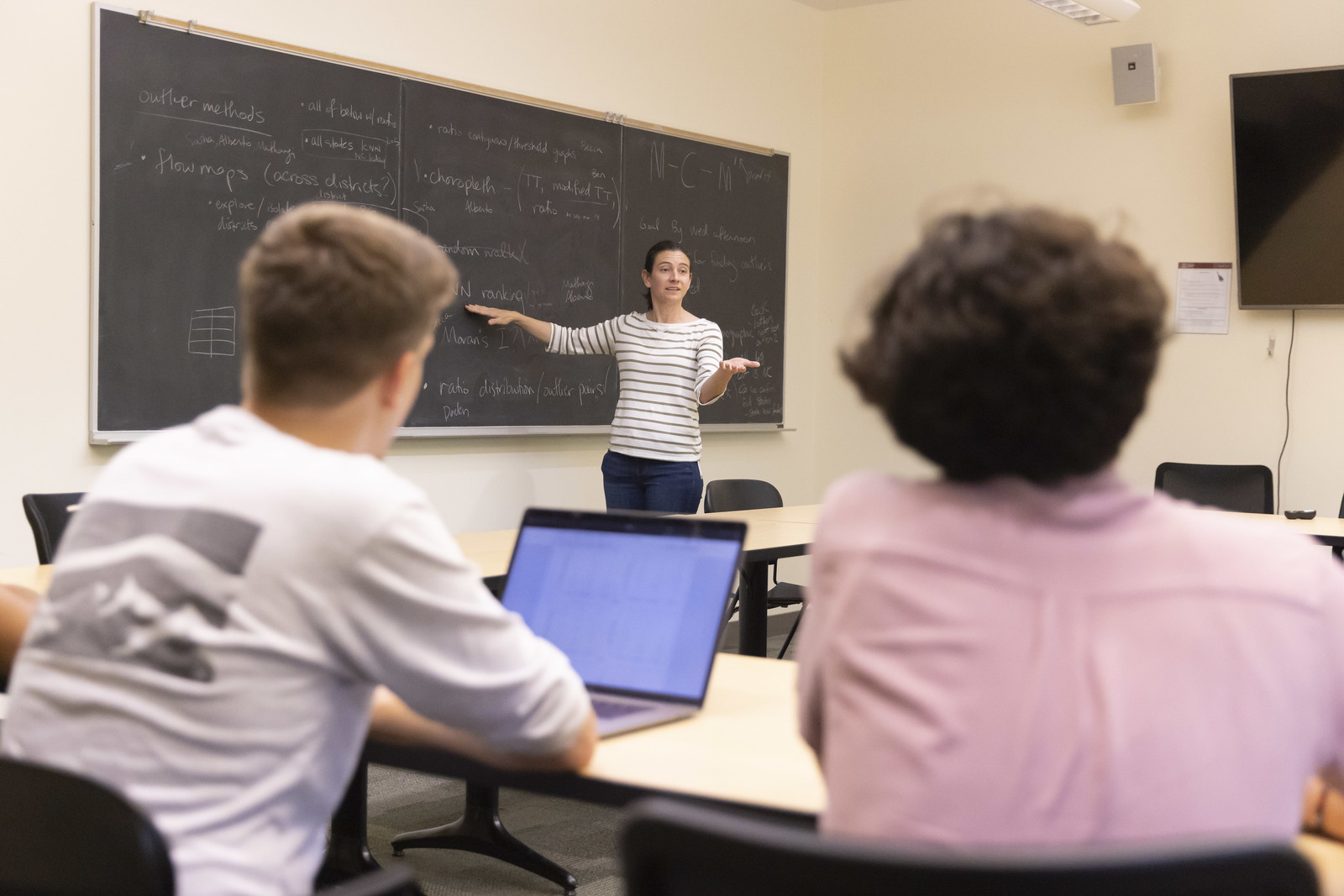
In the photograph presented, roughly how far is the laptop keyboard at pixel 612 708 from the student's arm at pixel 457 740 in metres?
0.11

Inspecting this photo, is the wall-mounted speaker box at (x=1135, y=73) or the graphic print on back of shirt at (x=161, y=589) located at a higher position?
the wall-mounted speaker box at (x=1135, y=73)


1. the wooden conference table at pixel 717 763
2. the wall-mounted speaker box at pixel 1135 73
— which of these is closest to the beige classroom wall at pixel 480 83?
the wall-mounted speaker box at pixel 1135 73

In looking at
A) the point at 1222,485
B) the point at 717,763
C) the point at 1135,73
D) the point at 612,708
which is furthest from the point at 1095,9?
the point at 717,763

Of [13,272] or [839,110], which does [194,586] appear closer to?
[13,272]

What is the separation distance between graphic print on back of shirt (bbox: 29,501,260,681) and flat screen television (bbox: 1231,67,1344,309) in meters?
4.97

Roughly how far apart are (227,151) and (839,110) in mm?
3363

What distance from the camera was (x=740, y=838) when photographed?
2.40ft

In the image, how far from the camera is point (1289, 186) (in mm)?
5031

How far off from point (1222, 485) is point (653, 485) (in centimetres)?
217

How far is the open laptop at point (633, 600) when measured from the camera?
1.52 m

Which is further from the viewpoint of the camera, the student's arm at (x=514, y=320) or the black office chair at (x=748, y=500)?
the student's arm at (x=514, y=320)

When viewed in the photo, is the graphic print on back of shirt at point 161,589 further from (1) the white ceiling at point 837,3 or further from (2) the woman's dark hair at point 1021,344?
(1) the white ceiling at point 837,3

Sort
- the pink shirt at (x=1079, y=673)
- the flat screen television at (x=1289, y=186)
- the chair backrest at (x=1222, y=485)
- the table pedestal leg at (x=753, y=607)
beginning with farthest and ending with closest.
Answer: the flat screen television at (x=1289, y=186) < the chair backrest at (x=1222, y=485) < the table pedestal leg at (x=753, y=607) < the pink shirt at (x=1079, y=673)

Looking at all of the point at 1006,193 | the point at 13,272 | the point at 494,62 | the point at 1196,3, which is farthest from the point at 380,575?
the point at 1196,3
